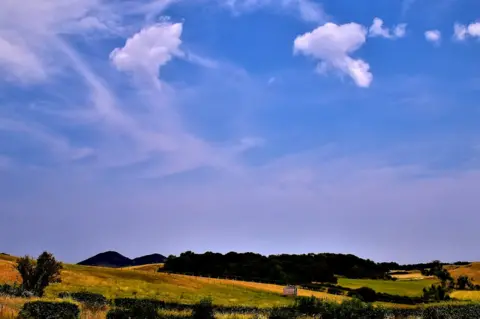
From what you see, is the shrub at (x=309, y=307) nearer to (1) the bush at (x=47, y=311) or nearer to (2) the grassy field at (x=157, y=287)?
(2) the grassy field at (x=157, y=287)

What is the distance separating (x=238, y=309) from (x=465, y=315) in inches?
876

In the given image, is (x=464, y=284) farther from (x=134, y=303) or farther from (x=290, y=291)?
(x=134, y=303)

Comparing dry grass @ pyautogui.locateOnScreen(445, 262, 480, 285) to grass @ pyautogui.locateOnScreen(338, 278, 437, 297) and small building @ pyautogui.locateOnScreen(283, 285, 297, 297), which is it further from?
small building @ pyautogui.locateOnScreen(283, 285, 297, 297)

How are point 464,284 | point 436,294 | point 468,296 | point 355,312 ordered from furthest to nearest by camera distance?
point 464,284 → point 436,294 → point 468,296 → point 355,312

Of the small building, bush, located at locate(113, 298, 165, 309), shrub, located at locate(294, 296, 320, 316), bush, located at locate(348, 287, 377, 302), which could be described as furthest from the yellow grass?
bush, located at locate(113, 298, 165, 309)

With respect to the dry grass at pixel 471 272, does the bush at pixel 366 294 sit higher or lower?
lower

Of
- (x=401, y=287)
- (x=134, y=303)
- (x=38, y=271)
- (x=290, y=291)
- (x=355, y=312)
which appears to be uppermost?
(x=38, y=271)

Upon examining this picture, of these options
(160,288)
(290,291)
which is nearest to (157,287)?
(160,288)

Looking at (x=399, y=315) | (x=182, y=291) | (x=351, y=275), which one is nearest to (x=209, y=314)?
(x=399, y=315)

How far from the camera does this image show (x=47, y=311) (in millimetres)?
26547

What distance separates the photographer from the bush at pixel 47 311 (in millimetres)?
25953

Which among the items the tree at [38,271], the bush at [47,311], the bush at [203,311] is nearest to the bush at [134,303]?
the bush at [203,311]

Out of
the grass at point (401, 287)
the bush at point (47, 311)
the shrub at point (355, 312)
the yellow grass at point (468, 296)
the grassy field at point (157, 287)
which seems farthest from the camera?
the grass at point (401, 287)

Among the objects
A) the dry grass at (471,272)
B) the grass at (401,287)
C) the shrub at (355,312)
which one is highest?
the dry grass at (471,272)
